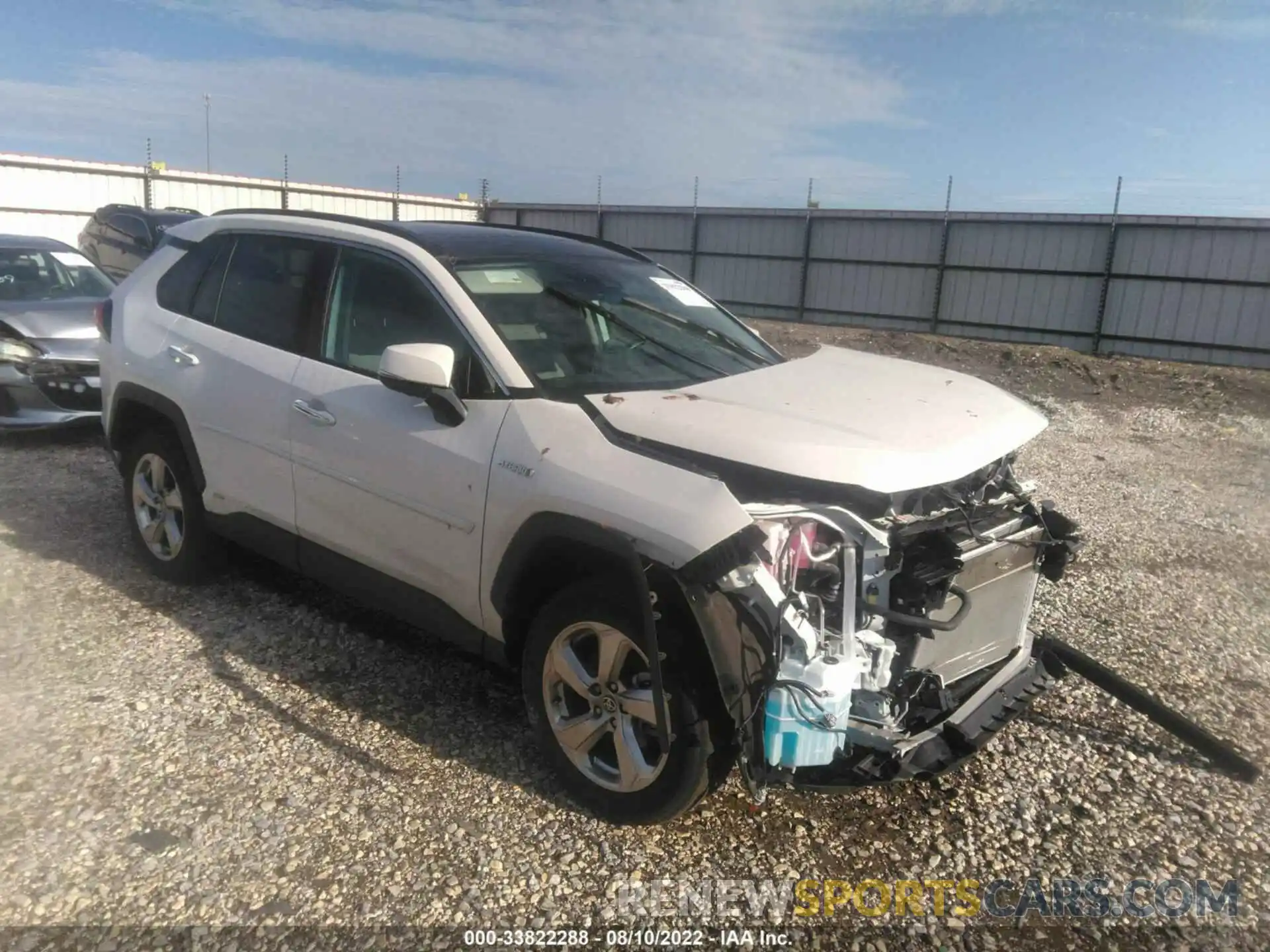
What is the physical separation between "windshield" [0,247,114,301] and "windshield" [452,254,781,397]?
6438 mm

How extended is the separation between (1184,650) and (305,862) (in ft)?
13.6

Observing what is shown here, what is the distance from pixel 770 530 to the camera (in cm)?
268

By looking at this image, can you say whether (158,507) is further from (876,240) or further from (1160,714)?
(876,240)

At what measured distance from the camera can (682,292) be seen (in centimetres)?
441

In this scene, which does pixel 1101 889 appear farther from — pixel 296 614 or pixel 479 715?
pixel 296 614

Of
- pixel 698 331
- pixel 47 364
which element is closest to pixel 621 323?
pixel 698 331

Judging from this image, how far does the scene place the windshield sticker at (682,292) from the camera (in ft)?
14.1

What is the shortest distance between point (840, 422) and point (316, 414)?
2.11 metres

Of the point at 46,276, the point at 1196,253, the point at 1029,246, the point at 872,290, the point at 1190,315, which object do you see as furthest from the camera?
the point at 872,290

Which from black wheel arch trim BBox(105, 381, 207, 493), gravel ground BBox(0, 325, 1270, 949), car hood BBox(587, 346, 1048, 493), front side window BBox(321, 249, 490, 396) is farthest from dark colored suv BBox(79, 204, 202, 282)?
car hood BBox(587, 346, 1048, 493)

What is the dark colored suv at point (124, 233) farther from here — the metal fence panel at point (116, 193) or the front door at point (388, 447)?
the front door at point (388, 447)

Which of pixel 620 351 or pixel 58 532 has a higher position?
pixel 620 351

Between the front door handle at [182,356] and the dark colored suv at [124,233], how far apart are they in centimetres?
1320

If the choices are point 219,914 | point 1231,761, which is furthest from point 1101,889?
point 219,914
